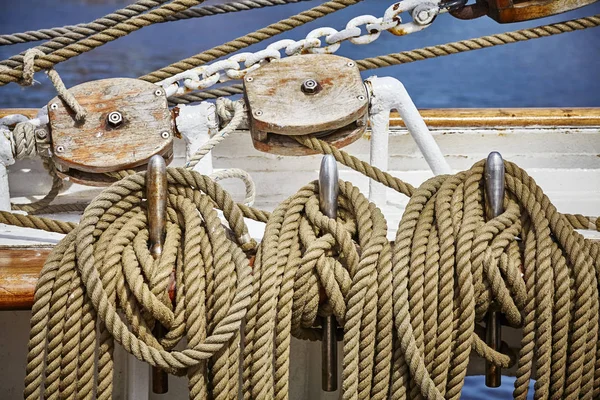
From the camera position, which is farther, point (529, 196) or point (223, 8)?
point (223, 8)

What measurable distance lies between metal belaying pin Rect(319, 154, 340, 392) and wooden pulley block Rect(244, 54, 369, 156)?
44cm

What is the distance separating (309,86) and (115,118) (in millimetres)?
401

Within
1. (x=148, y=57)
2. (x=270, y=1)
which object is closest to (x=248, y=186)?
(x=270, y=1)

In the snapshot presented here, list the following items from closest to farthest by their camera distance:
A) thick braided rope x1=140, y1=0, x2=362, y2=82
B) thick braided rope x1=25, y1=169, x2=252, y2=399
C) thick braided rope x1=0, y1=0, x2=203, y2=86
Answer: thick braided rope x1=25, y1=169, x2=252, y2=399, thick braided rope x1=0, y1=0, x2=203, y2=86, thick braided rope x1=140, y1=0, x2=362, y2=82

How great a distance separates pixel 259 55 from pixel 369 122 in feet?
0.97

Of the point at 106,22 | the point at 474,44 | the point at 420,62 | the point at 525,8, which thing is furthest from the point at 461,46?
the point at 420,62

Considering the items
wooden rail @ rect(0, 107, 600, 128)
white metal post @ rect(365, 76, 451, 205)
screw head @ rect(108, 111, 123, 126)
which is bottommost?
wooden rail @ rect(0, 107, 600, 128)

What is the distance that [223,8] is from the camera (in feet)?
6.40

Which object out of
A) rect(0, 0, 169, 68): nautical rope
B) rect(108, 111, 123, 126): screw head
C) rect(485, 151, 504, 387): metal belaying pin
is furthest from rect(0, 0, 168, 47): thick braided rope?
rect(485, 151, 504, 387): metal belaying pin

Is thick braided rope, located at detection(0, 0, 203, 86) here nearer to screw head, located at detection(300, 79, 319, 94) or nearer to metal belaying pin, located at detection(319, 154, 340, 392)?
screw head, located at detection(300, 79, 319, 94)

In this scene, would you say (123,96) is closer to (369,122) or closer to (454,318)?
(369,122)

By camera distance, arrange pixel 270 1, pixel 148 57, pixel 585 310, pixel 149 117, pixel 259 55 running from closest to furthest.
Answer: pixel 585 310 → pixel 149 117 → pixel 259 55 → pixel 270 1 → pixel 148 57

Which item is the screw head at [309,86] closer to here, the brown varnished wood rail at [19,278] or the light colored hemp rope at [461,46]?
the light colored hemp rope at [461,46]

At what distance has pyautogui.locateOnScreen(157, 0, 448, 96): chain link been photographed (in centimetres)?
167
